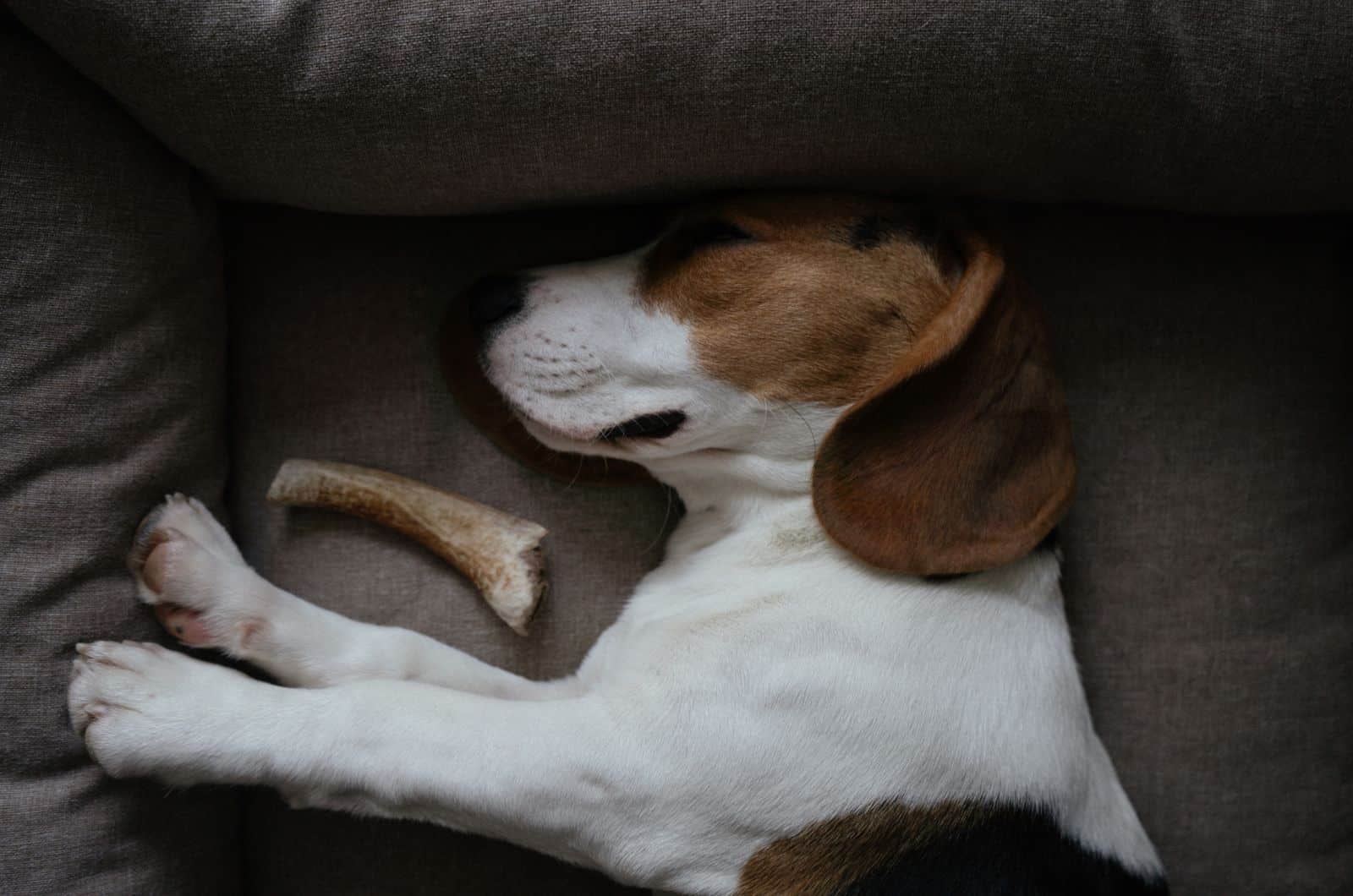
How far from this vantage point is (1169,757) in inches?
79.8

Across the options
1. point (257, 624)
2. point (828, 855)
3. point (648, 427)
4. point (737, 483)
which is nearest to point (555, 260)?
point (648, 427)

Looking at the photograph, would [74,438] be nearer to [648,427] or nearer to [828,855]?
[648,427]

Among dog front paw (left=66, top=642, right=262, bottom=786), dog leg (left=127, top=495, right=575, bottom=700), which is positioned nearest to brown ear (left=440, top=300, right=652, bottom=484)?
dog leg (left=127, top=495, right=575, bottom=700)

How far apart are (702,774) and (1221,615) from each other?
1157 mm

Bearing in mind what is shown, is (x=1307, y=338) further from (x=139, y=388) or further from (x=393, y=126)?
(x=139, y=388)

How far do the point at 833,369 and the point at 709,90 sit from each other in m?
0.49

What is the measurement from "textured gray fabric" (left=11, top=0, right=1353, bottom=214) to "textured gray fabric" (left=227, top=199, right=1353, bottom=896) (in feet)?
0.88

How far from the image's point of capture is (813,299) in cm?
167

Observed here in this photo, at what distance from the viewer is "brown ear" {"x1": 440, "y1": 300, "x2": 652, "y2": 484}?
1994 mm

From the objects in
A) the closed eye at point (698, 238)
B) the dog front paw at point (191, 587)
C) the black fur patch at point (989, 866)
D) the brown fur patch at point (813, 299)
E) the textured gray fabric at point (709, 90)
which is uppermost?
the textured gray fabric at point (709, 90)

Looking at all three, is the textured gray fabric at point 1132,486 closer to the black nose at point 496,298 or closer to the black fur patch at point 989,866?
the black nose at point 496,298

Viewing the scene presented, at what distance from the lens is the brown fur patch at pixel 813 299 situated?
1.67 meters

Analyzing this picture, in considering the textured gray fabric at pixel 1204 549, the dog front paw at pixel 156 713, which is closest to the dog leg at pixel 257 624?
the dog front paw at pixel 156 713

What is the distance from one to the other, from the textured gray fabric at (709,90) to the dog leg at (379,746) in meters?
0.86
